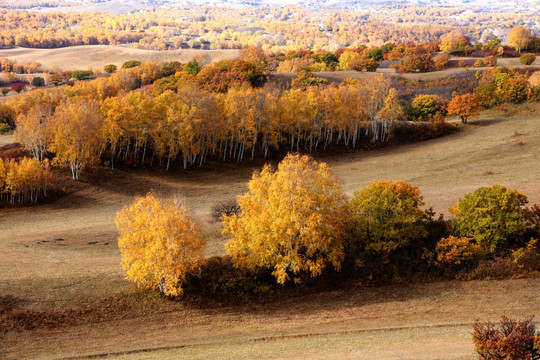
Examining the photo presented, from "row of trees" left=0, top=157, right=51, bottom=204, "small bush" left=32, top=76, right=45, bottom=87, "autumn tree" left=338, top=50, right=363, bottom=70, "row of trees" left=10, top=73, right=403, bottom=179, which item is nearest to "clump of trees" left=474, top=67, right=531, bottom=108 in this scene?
"row of trees" left=10, top=73, right=403, bottom=179

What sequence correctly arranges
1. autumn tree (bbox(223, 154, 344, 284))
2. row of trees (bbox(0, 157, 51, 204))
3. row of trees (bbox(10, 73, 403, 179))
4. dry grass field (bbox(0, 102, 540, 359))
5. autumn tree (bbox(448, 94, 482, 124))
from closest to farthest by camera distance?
dry grass field (bbox(0, 102, 540, 359)) → autumn tree (bbox(223, 154, 344, 284)) → row of trees (bbox(0, 157, 51, 204)) → row of trees (bbox(10, 73, 403, 179)) → autumn tree (bbox(448, 94, 482, 124))

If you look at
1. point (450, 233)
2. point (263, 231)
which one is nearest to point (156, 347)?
point (263, 231)

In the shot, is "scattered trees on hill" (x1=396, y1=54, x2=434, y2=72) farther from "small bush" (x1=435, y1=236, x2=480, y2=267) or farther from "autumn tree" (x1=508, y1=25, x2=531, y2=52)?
"small bush" (x1=435, y1=236, x2=480, y2=267)

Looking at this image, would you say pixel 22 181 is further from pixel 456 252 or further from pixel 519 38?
pixel 519 38

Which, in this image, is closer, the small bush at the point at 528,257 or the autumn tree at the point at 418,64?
the small bush at the point at 528,257

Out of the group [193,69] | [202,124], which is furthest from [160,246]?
[193,69]

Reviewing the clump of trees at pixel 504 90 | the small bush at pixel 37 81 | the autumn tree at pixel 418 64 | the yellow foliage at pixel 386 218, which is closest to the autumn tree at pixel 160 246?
the yellow foliage at pixel 386 218

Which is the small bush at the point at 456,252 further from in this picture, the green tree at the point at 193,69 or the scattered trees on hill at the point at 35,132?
the green tree at the point at 193,69
